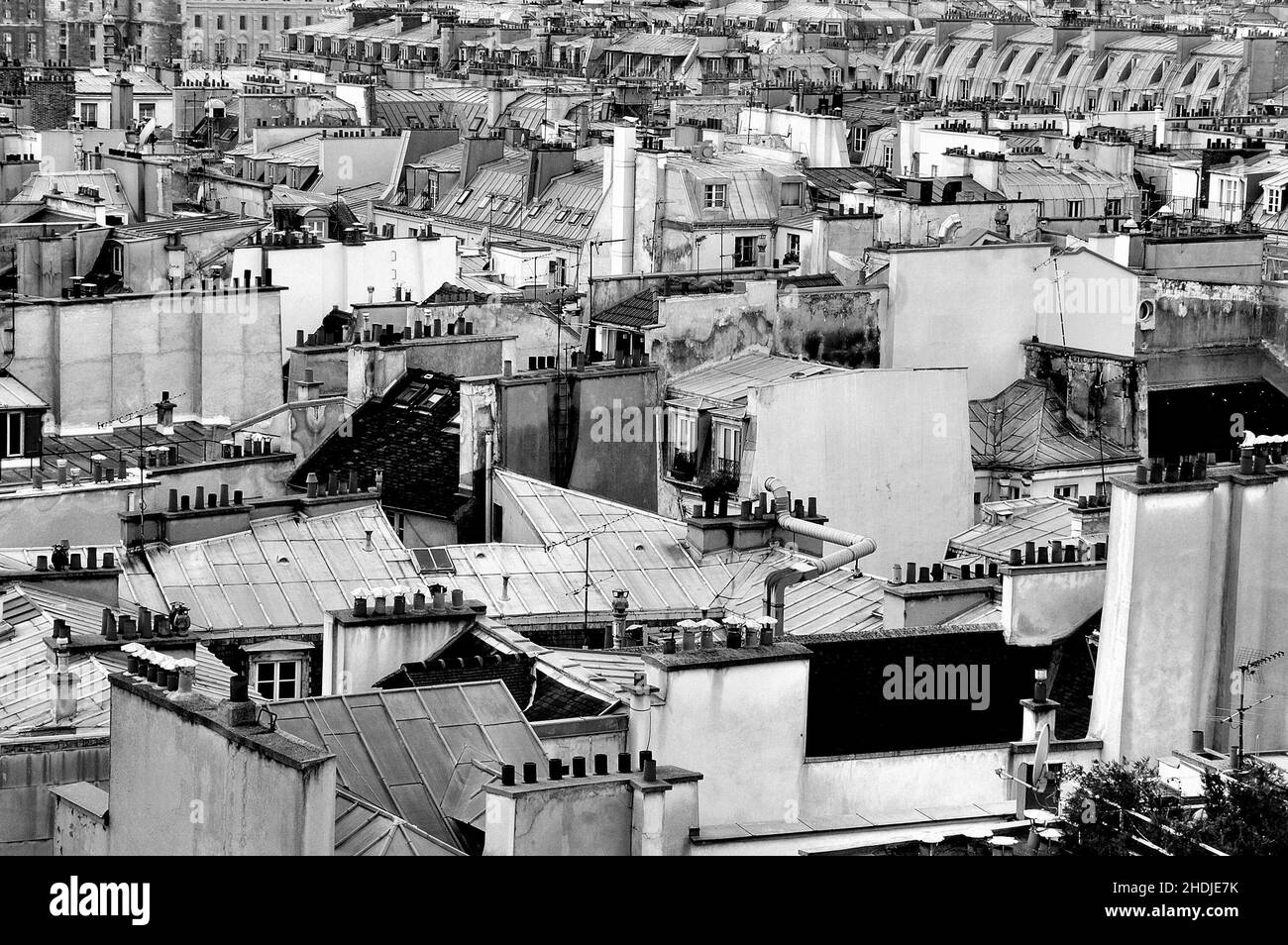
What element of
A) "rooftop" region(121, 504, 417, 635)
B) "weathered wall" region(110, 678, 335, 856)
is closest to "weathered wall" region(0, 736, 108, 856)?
"weathered wall" region(110, 678, 335, 856)

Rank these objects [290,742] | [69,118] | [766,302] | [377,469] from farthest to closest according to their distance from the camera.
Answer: [69,118]
[766,302]
[377,469]
[290,742]

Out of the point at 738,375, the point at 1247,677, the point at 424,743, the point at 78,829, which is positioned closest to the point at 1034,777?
the point at 1247,677

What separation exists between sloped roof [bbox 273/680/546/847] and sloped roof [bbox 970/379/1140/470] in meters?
17.9

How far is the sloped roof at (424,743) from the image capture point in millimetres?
23000

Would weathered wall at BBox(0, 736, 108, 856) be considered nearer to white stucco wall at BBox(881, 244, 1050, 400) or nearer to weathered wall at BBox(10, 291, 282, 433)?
weathered wall at BBox(10, 291, 282, 433)

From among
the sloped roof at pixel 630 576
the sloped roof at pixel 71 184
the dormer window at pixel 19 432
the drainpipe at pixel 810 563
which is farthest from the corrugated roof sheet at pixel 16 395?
the sloped roof at pixel 71 184

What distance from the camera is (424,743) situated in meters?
23.9

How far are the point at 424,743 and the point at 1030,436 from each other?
65.2 ft

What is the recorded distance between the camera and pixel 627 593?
32.5 metres

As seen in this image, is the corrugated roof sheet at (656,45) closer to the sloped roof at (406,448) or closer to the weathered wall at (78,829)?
the sloped roof at (406,448)

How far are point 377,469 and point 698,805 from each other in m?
15.2

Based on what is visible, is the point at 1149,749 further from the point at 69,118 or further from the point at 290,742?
the point at 69,118

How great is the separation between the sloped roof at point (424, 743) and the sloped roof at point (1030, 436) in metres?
17.9
